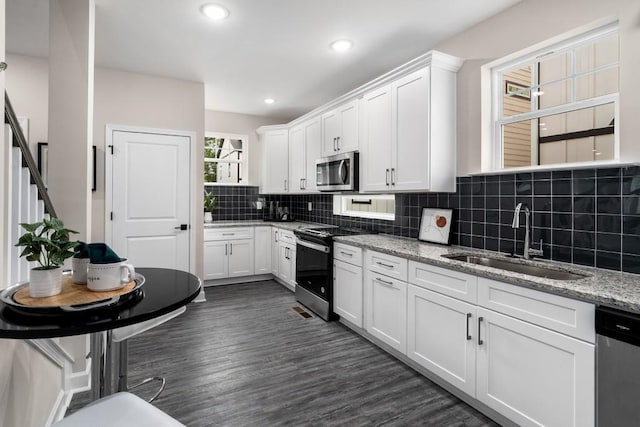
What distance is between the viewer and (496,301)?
1907 mm

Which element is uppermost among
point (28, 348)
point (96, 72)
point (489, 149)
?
point (96, 72)

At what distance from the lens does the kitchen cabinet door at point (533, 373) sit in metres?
1.53

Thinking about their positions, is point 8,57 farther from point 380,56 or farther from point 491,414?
point 491,414

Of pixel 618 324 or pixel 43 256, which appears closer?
pixel 43 256

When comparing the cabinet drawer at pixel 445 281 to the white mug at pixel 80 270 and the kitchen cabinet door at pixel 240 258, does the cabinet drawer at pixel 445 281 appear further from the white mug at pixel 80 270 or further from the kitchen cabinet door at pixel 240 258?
the kitchen cabinet door at pixel 240 258

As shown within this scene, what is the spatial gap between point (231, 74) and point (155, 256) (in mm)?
2344

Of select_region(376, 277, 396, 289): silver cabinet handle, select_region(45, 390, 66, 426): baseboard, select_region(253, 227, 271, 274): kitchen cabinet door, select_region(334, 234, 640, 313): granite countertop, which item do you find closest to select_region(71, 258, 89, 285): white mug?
select_region(45, 390, 66, 426): baseboard

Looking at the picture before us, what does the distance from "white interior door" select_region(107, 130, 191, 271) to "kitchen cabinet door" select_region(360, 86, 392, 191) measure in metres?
2.23

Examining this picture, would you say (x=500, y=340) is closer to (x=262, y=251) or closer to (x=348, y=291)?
(x=348, y=291)

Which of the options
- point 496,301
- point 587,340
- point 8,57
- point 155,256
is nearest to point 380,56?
point 496,301

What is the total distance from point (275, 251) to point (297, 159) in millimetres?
1418

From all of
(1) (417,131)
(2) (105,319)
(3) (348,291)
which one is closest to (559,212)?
(1) (417,131)

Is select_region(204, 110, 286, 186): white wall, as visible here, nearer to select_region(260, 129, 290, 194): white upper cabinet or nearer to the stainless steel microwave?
select_region(260, 129, 290, 194): white upper cabinet

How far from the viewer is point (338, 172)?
3.78 m
